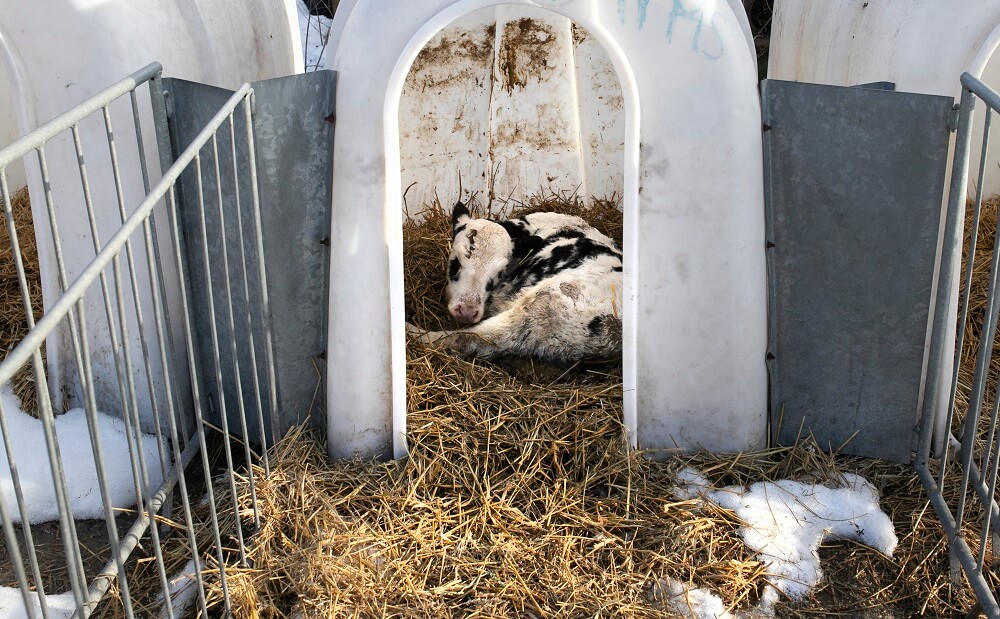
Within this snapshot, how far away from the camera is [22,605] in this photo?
10.3ft

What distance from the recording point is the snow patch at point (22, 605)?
3.08 metres

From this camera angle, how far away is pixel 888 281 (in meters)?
3.60

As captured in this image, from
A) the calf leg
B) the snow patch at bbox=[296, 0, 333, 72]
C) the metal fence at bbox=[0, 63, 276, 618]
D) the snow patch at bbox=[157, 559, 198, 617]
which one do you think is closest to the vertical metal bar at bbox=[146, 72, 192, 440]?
the metal fence at bbox=[0, 63, 276, 618]

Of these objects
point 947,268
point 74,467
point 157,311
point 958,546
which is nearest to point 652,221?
point 947,268

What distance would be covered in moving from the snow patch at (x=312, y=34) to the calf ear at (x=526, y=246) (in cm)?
320

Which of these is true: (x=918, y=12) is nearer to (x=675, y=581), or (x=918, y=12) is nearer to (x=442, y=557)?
(x=675, y=581)

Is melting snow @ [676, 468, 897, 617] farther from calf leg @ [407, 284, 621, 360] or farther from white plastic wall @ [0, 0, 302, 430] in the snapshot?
white plastic wall @ [0, 0, 302, 430]

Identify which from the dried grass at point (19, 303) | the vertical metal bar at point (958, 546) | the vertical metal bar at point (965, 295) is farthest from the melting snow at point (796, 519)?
the dried grass at point (19, 303)

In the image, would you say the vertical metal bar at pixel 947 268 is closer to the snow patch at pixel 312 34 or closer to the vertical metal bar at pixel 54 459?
the vertical metal bar at pixel 54 459

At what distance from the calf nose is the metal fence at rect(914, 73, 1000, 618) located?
212 cm

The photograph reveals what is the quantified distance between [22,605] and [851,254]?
3212 millimetres

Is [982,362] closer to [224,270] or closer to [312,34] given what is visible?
[224,270]

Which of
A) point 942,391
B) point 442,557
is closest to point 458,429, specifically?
point 442,557

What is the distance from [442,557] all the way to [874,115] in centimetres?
225
